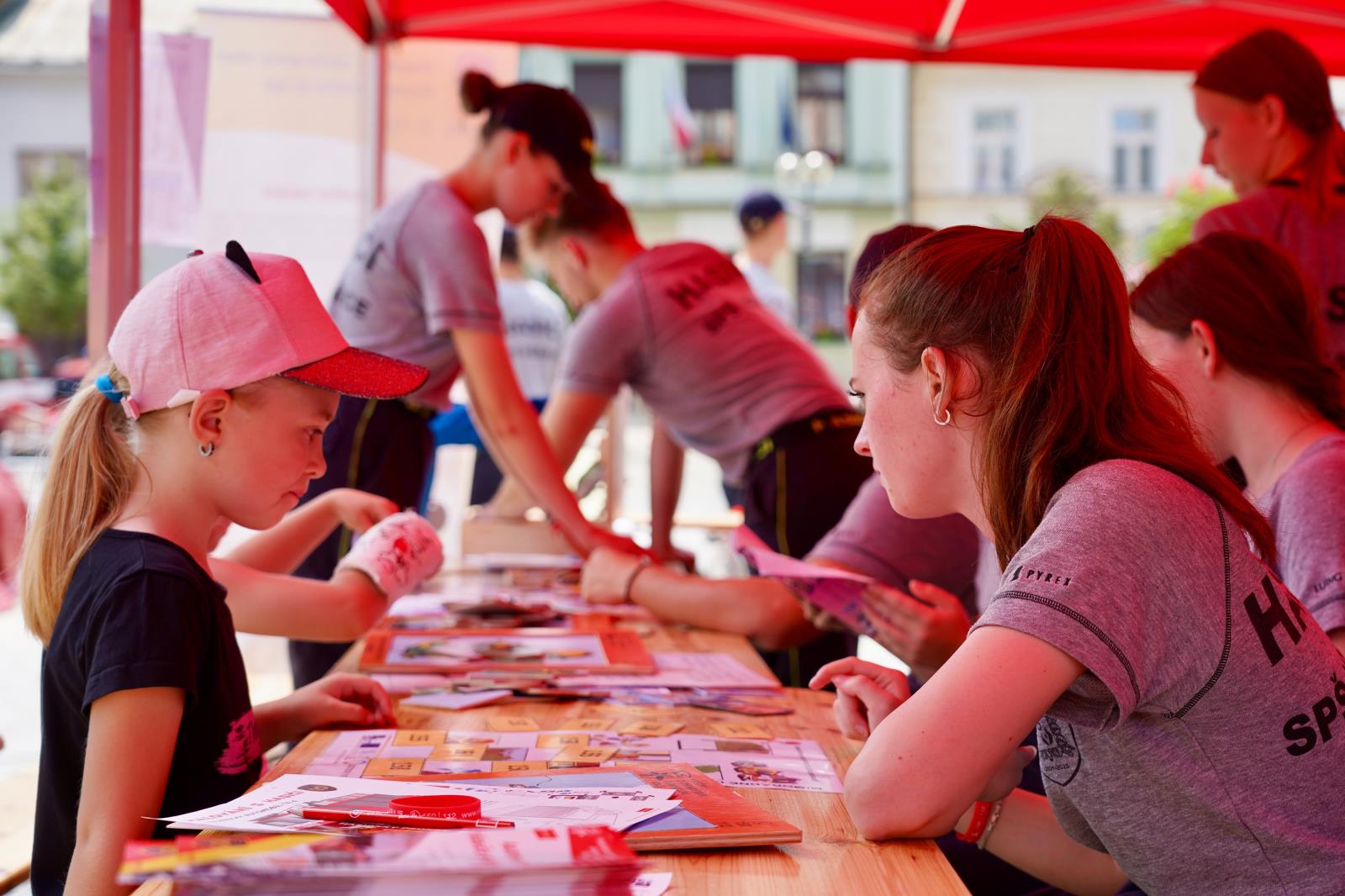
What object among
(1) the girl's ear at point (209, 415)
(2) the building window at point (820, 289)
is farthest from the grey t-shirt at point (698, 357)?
(2) the building window at point (820, 289)

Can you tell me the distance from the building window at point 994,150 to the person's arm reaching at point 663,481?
17.9 m

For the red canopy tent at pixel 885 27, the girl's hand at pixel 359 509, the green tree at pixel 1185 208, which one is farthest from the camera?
the green tree at pixel 1185 208

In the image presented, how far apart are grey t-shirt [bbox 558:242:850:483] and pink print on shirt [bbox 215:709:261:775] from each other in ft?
4.29

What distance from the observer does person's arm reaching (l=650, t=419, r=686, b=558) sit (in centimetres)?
302

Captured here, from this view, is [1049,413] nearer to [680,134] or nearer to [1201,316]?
[1201,316]

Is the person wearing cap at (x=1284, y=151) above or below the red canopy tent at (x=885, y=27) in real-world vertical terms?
below

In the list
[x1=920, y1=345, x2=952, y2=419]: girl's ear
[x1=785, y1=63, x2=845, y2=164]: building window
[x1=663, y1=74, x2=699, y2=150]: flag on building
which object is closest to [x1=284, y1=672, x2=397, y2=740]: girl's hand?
[x1=920, y1=345, x2=952, y2=419]: girl's ear

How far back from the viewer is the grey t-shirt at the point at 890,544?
1924mm

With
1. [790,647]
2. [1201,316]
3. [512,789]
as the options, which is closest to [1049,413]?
[512,789]

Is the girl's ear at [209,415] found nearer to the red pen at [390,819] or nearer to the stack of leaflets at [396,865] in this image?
the red pen at [390,819]

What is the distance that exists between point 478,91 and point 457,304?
410 mm

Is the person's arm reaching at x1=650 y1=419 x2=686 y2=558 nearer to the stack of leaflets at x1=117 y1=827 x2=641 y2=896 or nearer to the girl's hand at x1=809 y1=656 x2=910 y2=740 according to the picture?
the girl's hand at x1=809 y1=656 x2=910 y2=740

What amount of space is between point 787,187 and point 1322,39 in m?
16.5

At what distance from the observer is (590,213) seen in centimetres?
258
